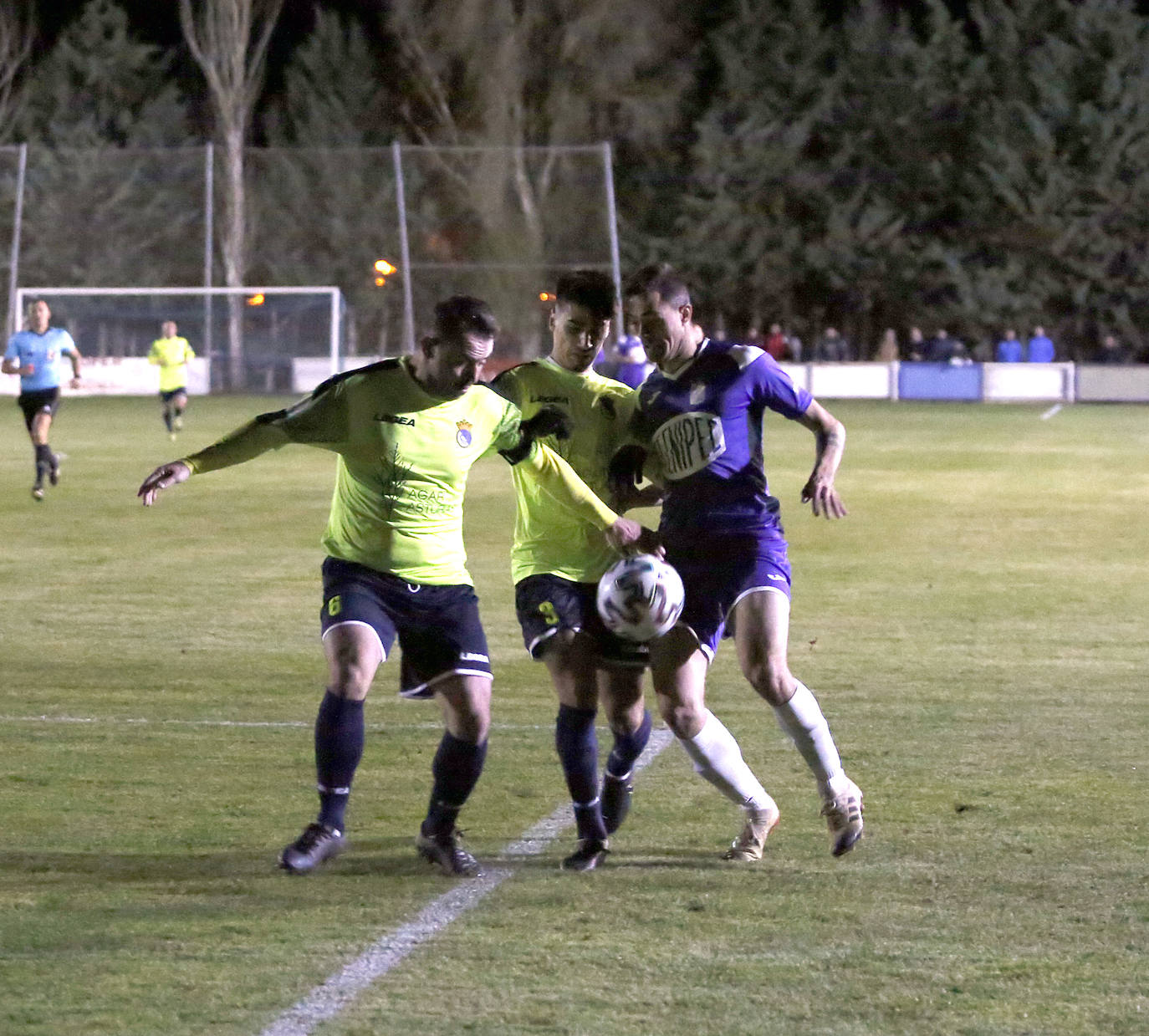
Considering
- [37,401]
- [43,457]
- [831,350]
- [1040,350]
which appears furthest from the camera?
[831,350]

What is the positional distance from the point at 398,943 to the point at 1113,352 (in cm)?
4789

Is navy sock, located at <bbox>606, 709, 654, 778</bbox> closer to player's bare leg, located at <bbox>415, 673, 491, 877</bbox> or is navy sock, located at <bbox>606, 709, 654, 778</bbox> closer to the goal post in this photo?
player's bare leg, located at <bbox>415, 673, 491, 877</bbox>

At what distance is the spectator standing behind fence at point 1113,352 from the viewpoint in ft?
165

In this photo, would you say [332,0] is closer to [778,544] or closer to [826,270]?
[826,270]

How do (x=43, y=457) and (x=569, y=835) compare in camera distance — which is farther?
(x=43, y=457)

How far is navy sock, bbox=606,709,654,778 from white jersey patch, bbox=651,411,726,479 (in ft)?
2.63

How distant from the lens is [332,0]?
61.9 metres

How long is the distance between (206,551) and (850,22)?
1843 inches

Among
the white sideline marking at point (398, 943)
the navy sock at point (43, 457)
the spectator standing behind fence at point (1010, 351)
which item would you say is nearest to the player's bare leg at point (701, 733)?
the white sideline marking at point (398, 943)

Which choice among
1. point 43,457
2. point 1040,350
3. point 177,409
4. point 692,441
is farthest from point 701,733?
point 1040,350

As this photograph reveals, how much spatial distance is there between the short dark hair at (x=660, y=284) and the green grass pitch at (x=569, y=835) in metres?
1.69

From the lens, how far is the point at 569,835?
6.20 m

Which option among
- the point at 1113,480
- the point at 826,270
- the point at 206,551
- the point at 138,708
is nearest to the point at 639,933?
the point at 138,708

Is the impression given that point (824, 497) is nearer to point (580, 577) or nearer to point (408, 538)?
point (580, 577)
